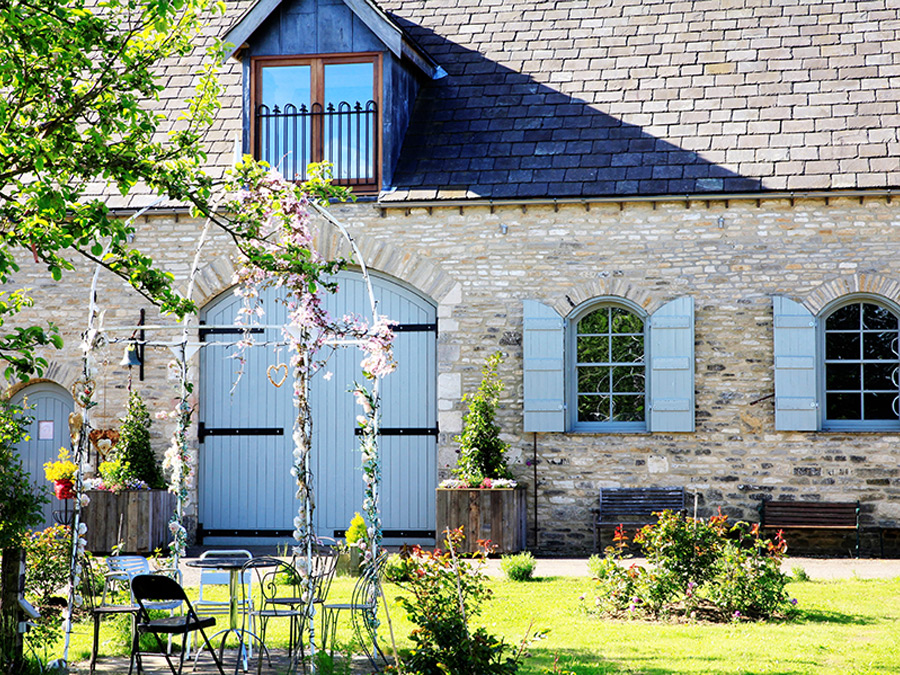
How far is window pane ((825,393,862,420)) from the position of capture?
1135cm

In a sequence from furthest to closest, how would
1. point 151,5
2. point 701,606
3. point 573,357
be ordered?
point 573,357 → point 701,606 → point 151,5

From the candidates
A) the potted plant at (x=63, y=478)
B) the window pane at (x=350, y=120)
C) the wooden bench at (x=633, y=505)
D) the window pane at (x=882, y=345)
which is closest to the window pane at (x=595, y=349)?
the wooden bench at (x=633, y=505)

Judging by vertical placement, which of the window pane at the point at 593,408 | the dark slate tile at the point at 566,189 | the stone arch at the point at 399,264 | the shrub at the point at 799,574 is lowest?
the shrub at the point at 799,574

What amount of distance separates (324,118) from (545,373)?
357 cm

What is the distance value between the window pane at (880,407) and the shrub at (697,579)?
3.81 metres

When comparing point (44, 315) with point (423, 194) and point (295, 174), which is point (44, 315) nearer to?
point (295, 174)

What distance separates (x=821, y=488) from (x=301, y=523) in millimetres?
6045

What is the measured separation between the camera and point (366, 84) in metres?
12.0

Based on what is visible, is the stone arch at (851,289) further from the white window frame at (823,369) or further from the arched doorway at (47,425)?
the arched doorway at (47,425)

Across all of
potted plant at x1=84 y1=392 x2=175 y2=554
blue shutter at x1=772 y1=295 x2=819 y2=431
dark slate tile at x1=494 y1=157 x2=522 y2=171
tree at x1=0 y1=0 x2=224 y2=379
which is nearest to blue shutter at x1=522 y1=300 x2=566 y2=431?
dark slate tile at x1=494 y1=157 x2=522 y2=171

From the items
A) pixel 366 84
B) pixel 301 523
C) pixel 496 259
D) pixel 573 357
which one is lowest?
pixel 301 523

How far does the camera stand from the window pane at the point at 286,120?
12000 millimetres

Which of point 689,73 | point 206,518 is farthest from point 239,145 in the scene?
point 689,73

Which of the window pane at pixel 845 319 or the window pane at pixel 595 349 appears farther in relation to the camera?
the window pane at pixel 595 349
